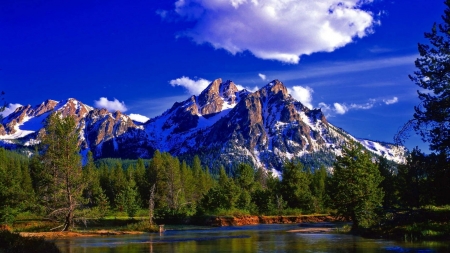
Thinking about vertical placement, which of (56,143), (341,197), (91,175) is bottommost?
(341,197)

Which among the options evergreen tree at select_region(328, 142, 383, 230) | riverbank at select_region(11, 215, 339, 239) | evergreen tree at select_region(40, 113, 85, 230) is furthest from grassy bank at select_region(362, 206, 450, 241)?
evergreen tree at select_region(40, 113, 85, 230)

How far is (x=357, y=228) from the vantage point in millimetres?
47688

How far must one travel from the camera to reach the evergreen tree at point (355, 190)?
154 feet

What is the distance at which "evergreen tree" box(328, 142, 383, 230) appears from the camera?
47.0 meters

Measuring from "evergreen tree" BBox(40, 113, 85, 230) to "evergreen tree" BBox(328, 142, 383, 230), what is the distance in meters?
33.5

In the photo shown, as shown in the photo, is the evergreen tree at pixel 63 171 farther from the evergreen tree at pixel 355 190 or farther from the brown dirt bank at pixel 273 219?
the evergreen tree at pixel 355 190

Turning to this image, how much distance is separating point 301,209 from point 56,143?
54.7 m

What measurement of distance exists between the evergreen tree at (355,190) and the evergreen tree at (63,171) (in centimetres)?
3349

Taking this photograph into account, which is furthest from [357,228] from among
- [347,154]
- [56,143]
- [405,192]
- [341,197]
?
[56,143]

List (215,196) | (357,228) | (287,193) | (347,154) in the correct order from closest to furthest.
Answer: (357,228) < (347,154) < (215,196) < (287,193)

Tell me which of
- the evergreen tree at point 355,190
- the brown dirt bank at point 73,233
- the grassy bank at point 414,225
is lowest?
the brown dirt bank at point 73,233

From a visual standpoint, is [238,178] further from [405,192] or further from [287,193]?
[405,192]

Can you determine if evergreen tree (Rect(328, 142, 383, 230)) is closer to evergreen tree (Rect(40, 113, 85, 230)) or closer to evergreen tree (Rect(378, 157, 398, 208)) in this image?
evergreen tree (Rect(40, 113, 85, 230))

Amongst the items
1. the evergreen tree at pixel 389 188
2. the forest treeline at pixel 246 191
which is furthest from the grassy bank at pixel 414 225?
the evergreen tree at pixel 389 188
